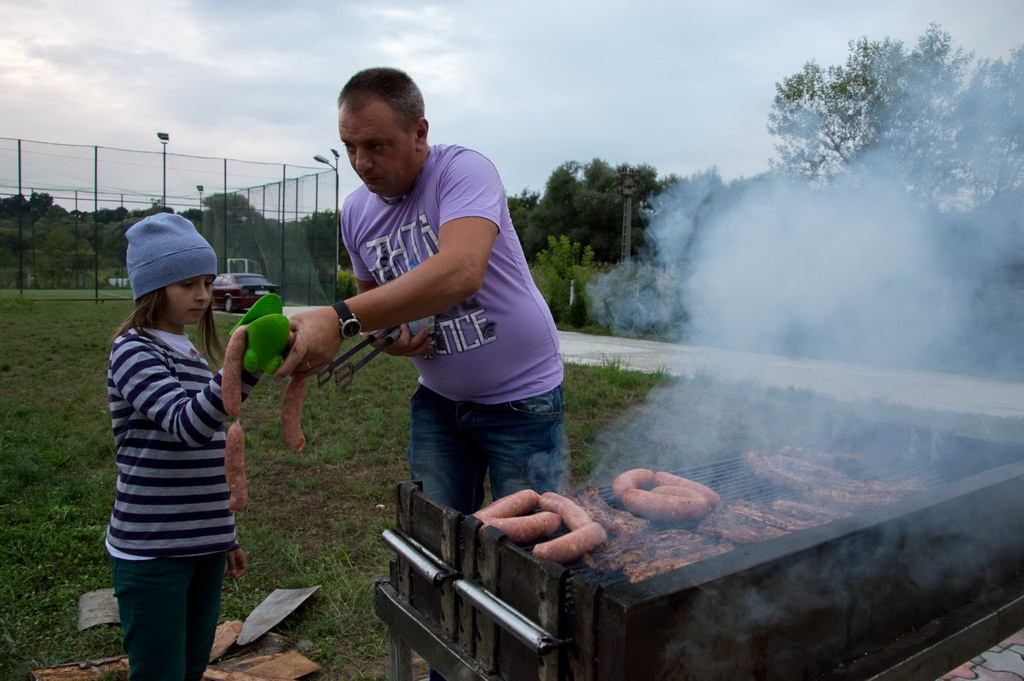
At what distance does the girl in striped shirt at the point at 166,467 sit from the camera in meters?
1.95

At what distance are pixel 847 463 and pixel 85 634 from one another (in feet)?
11.3

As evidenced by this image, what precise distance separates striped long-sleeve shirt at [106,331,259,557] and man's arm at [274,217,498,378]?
1.94 ft

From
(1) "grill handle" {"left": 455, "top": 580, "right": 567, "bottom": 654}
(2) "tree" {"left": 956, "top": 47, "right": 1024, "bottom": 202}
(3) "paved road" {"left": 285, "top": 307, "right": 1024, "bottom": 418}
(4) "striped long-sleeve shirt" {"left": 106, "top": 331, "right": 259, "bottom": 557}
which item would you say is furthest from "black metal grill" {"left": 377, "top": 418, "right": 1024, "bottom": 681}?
(3) "paved road" {"left": 285, "top": 307, "right": 1024, "bottom": 418}

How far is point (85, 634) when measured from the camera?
10.1 feet

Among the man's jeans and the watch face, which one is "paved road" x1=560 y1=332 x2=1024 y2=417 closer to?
the man's jeans

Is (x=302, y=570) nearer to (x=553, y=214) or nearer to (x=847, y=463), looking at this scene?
(x=847, y=463)

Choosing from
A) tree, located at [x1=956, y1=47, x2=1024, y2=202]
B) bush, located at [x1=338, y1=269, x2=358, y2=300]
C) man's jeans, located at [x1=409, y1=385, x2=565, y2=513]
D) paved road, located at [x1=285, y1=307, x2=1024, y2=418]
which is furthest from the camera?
bush, located at [x1=338, y1=269, x2=358, y2=300]

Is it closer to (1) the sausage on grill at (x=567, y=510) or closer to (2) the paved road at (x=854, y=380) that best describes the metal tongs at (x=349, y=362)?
(1) the sausage on grill at (x=567, y=510)

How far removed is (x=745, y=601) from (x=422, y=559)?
84 cm

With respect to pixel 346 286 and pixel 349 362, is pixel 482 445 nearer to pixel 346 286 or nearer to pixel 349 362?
pixel 349 362

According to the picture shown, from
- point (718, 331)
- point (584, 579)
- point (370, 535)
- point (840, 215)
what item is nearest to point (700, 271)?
point (718, 331)

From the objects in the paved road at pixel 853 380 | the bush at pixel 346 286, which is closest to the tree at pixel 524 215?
the bush at pixel 346 286

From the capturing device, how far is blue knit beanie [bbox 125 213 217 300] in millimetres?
2105

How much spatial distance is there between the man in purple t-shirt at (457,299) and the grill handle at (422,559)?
0.49m
